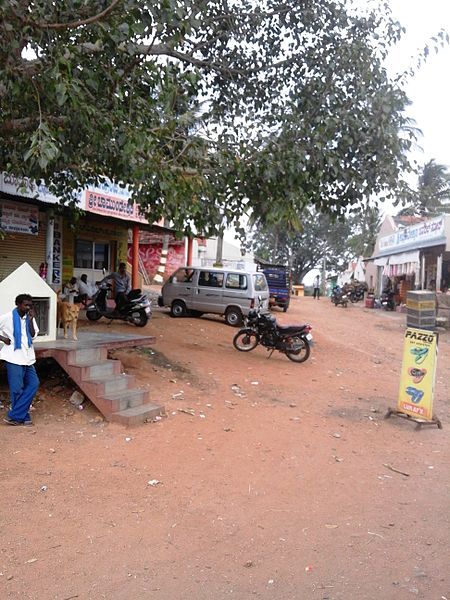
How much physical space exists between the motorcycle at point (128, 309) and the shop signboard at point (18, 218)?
8.41 ft

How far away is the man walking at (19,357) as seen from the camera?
576 cm

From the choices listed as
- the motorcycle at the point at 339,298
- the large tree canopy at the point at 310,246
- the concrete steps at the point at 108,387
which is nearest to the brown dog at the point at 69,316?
the concrete steps at the point at 108,387

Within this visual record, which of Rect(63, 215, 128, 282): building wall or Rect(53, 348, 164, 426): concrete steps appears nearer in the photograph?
Rect(53, 348, 164, 426): concrete steps

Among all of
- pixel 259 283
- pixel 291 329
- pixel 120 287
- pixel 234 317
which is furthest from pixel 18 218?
pixel 291 329

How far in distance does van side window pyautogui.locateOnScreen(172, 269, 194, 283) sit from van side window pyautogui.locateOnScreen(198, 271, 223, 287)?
1.12ft

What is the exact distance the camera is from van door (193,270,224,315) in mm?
A: 15461

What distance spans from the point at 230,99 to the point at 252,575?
8619 mm

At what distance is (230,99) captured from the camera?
388 inches

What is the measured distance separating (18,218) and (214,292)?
573 cm

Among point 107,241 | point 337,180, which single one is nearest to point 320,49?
point 337,180

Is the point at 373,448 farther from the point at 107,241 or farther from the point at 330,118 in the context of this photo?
the point at 107,241

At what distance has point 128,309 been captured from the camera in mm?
12219

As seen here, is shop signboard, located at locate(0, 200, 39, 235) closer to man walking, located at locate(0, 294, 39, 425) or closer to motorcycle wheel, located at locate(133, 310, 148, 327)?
motorcycle wheel, located at locate(133, 310, 148, 327)

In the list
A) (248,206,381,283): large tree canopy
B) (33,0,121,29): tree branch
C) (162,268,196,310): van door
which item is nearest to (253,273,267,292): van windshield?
(162,268,196,310): van door
